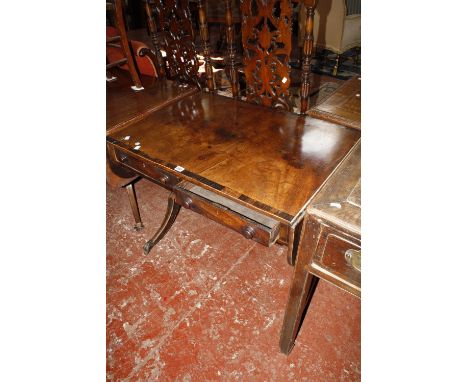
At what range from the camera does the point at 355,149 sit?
1.27 m

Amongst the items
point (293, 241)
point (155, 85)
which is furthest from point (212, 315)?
point (155, 85)

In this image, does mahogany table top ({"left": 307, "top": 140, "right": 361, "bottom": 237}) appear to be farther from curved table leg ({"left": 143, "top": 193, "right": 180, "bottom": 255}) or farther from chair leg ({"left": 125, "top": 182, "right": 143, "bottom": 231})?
chair leg ({"left": 125, "top": 182, "right": 143, "bottom": 231})

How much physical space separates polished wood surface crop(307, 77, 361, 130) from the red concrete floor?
0.98 m

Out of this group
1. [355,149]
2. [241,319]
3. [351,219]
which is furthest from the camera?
[241,319]

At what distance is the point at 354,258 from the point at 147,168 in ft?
3.69

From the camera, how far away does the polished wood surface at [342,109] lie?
1.70m

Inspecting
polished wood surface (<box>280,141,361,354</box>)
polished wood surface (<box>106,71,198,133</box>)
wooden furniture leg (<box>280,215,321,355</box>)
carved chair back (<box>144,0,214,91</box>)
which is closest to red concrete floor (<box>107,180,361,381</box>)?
wooden furniture leg (<box>280,215,321,355</box>)

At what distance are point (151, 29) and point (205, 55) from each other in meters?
0.48

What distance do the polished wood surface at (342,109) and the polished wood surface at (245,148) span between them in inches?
2.6

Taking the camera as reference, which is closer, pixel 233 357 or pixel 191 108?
pixel 233 357

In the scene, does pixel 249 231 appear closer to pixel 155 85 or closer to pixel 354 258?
pixel 354 258
